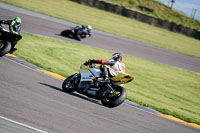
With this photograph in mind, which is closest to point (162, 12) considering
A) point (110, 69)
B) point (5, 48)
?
point (5, 48)

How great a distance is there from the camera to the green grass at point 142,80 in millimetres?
10734

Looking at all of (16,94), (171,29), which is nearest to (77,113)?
(16,94)

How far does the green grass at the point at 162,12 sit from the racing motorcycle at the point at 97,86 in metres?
36.7

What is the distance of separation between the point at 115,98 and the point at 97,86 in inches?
27.9

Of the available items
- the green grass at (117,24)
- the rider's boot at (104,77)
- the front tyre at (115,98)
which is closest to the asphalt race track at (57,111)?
the front tyre at (115,98)

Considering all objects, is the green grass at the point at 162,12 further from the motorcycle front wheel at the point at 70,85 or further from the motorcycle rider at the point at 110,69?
the motorcycle rider at the point at 110,69

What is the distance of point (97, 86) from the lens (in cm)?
851

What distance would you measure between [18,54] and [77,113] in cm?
626

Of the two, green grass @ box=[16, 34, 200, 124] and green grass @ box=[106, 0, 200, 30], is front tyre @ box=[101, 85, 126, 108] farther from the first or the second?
green grass @ box=[106, 0, 200, 30]

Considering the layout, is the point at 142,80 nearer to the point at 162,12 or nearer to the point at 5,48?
the point at 5,48

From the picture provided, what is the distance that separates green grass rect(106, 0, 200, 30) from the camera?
45.2 meters

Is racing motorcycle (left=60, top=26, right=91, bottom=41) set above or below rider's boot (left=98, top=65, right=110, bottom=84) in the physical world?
below

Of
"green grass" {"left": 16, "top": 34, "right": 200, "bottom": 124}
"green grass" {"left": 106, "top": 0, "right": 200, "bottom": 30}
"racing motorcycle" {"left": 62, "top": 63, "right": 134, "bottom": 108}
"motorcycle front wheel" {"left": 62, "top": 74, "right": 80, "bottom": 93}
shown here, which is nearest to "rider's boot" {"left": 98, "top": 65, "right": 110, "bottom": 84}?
"racing motorcycle" {"left": 62, "top": 63, "right": 134, "bottom": 108}

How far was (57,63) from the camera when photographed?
13273 mm
